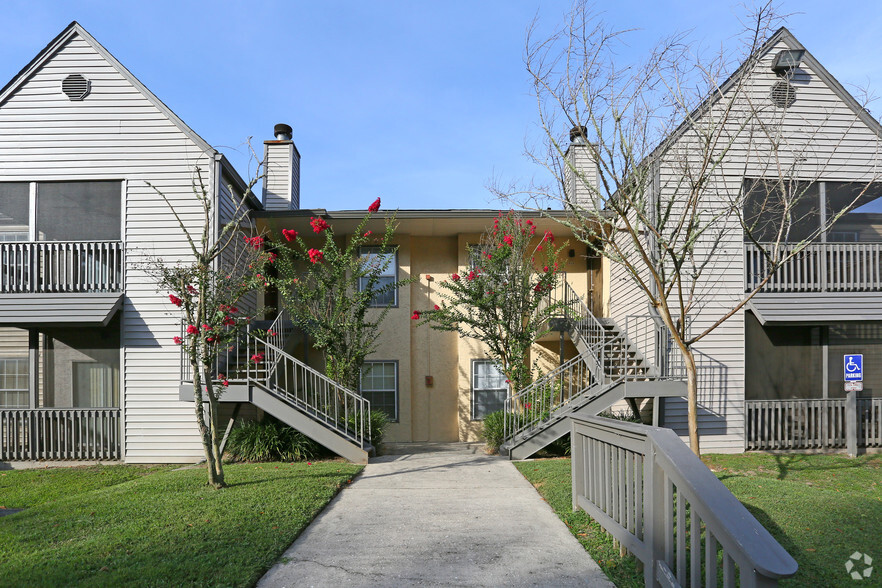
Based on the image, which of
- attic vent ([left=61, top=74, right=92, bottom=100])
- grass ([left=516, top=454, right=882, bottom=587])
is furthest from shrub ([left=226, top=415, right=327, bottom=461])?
attic vent ([left=61, top=74, right=92, bottom=100])

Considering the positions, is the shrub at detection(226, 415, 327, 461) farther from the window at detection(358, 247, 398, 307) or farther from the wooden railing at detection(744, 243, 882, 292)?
the wooden railing at detection(744, 243, 882, 292)

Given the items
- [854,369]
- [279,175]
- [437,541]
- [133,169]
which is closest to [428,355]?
[279,175]

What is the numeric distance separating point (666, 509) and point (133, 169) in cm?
1051

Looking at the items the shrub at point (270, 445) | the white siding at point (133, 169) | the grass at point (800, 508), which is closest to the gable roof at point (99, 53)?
the white siding at point (133, 169)

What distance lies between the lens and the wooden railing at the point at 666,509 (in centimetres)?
254

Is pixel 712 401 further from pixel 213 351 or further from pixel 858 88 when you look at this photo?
pixel 213 351

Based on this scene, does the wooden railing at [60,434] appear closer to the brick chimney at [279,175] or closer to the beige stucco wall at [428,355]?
the beige stucco wall at [428,355]

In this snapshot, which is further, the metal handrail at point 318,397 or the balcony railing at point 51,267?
the balcony railing at point 51,267

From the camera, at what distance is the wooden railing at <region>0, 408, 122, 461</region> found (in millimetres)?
10633

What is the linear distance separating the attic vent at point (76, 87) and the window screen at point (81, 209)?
156cm

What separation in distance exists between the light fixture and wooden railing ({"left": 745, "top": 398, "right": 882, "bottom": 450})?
18.8 feet

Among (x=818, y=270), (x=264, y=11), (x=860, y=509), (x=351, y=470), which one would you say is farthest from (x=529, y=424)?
(x=264, y=11)

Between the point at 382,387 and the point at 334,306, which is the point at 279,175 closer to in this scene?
the point at 334,306

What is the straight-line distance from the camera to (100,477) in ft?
31.0
